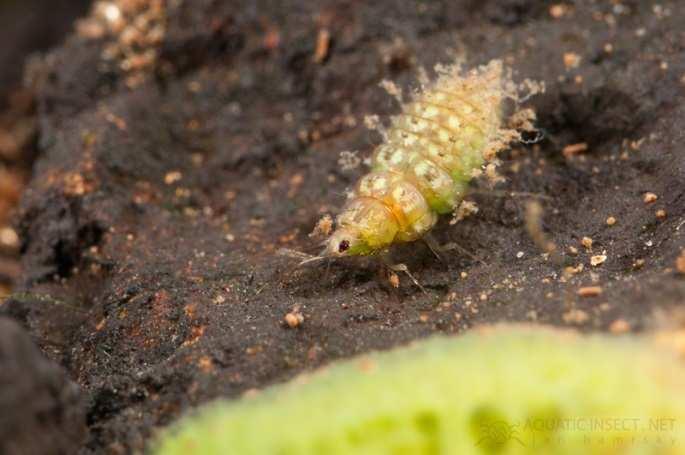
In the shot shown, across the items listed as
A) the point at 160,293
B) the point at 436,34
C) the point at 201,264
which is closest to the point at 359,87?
the point at 436,34

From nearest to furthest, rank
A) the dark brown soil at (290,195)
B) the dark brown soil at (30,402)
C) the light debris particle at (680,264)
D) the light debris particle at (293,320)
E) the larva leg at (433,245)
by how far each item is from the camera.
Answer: the dark brown soil at (30,402)
the light debris particle at (680,264)
the dark brown soil at (290,195)
the light debris particle at (293,320)
the larva leg at (433,245)

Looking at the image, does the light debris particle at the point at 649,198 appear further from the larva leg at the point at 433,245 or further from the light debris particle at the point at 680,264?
the larva leg at the point at 433,245

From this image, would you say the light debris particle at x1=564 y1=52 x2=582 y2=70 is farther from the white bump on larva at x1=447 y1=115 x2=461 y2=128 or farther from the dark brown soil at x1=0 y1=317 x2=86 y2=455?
the dark brown soil at x1=0 y1=317 x2=86 y2=455

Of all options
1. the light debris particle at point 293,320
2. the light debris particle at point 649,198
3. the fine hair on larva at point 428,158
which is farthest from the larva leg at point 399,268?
the light debris particle at point 649,198

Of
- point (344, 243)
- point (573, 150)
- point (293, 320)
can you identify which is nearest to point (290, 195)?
point (344, 243)

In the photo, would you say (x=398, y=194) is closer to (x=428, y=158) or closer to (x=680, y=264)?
(x=428, y=158)

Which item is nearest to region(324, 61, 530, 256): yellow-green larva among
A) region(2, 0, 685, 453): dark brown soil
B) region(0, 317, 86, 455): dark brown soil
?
region(2, 0, 685, 453): dark brown soil

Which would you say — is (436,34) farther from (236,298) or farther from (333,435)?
(333,435)
